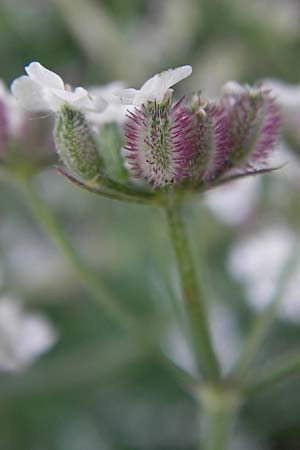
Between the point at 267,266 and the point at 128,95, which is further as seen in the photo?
the point at 267,266

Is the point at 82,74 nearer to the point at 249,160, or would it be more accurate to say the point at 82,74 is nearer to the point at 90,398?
the point at 90,398

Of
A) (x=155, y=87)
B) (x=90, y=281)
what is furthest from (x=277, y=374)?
(x=155, y=87)

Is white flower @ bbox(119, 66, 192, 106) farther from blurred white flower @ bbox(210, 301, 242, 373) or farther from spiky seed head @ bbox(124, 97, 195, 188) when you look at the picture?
blurred white flower @ bbox(210, 301, 242, 373)

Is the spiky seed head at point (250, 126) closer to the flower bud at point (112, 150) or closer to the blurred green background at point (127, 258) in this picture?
the flower bud at point (112, 150)

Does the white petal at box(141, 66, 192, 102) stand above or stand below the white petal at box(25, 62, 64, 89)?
below

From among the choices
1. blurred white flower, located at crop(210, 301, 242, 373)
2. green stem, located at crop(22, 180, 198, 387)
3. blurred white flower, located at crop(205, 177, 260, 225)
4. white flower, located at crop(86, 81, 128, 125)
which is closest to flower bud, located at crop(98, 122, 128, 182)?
white flower, located at crop(86, 81, 128, 125)

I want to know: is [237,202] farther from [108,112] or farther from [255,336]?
[108,112]
